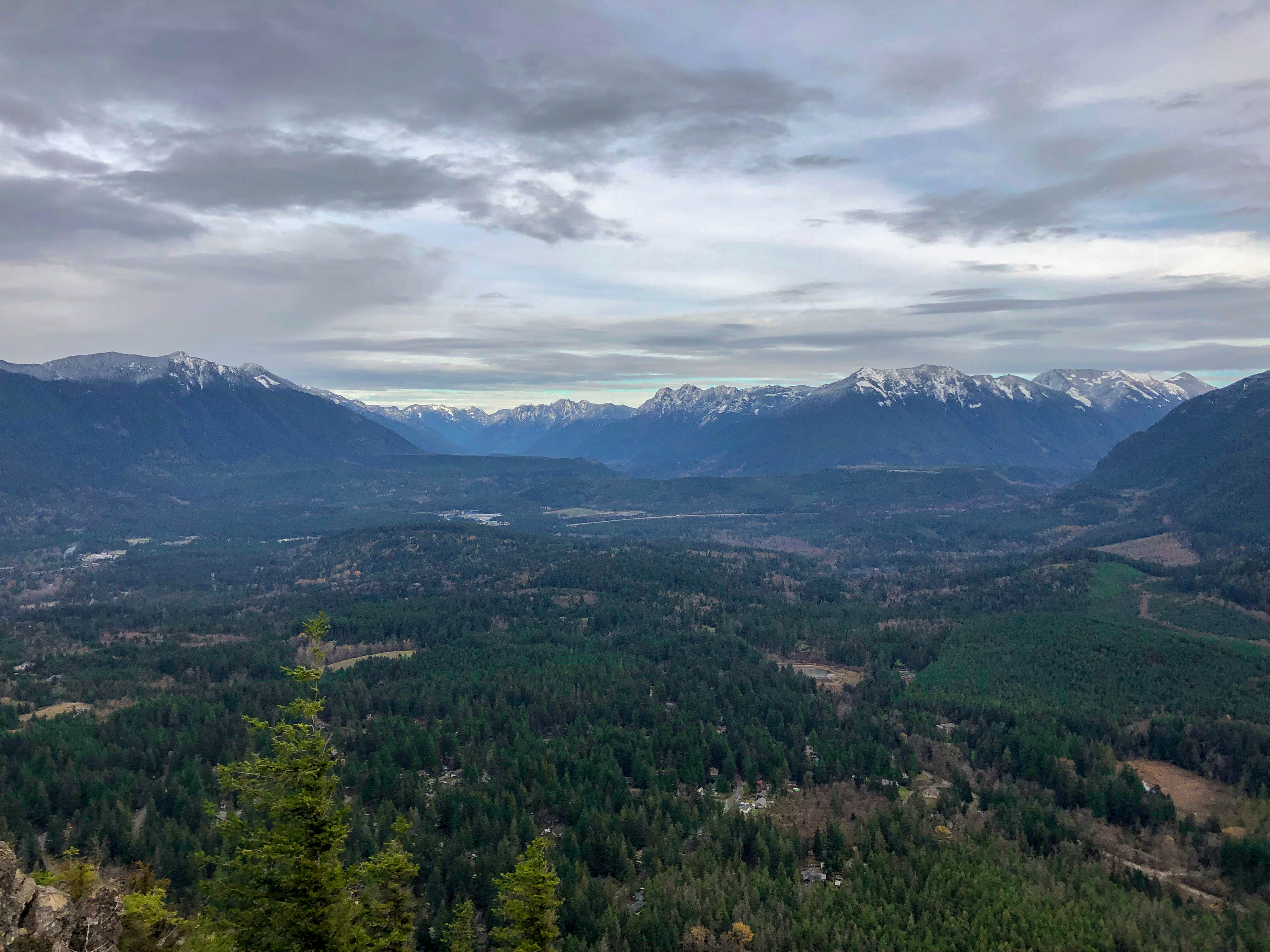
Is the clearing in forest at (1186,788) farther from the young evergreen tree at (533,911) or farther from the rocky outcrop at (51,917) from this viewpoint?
the rocky outcrop at (51,917)

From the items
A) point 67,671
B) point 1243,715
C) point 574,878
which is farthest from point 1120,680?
point 67,671

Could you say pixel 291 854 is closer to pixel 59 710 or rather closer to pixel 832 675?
pixel 59 710

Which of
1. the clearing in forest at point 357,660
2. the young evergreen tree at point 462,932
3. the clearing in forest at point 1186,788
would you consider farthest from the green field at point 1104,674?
the clearing in forest at point 357,660

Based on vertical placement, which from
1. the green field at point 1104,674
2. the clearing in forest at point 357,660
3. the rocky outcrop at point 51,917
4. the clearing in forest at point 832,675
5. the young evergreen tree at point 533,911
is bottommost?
the clearing in forest at point 832,675

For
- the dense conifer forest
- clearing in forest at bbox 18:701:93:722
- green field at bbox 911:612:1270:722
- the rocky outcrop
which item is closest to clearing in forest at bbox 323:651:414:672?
the dense conifer forest

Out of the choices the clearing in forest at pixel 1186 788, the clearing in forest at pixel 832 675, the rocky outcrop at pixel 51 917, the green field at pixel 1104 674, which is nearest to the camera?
the rocky outcrop at pixel 51 917

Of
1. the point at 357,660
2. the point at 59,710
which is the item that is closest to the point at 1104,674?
the point at 357,660
